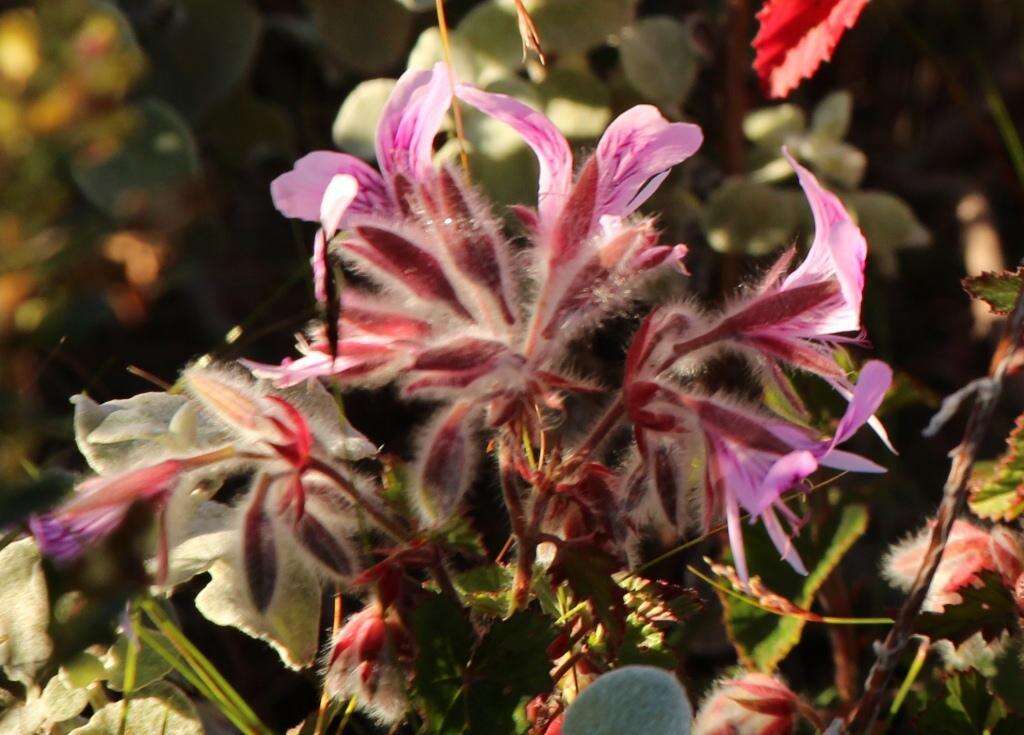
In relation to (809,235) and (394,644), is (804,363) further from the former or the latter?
(809,235)

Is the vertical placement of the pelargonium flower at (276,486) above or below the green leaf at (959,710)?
above

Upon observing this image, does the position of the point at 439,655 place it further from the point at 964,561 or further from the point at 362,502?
the point at 964,561

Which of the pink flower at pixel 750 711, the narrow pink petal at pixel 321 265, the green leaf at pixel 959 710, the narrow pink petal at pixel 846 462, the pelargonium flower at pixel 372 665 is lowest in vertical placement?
the green leaf at pixel 959 710

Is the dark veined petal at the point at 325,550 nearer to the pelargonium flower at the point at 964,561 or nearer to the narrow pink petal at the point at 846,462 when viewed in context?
the narrow pink petal at the point at 846,462

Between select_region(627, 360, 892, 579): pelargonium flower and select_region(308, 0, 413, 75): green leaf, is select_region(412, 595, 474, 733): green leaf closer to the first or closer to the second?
select_region(627, 360, 892, 579): pelargonium flower

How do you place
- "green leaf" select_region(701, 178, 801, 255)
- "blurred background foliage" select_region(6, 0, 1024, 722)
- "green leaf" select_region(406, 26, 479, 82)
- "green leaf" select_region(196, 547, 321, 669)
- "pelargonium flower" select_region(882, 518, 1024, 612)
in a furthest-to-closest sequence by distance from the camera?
"green leaf" select_region(701, 178, 801, 255) < "green leaf" select_region(406, 26, 479, 82) < "blurred background foliage" select_region(6, 0, 1024, 722) < "pelargonium flower" select_region(882, 518, 1024, 612) < "green leaf" select_region(196, 547, 321, 669)

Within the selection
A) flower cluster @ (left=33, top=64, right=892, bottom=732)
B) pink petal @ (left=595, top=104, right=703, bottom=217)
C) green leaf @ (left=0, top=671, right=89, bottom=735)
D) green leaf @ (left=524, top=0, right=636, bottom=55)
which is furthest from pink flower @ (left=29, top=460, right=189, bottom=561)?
green leaf @ (left=524, top=0, right=636, bottom=55)

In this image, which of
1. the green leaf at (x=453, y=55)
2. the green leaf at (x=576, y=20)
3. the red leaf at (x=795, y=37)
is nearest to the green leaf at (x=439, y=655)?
the red leaf at (x=795, y=37)
